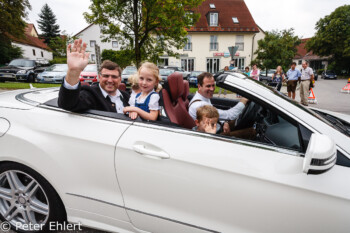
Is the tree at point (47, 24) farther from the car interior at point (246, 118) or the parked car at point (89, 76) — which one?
the car interior at point (246, 118)

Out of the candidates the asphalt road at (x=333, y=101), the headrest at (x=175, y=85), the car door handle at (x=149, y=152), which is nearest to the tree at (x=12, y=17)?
the headrest at (x=175, y=85)

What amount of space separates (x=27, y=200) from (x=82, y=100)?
3.16ft

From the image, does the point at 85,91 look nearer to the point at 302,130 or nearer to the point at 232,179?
the point at 232,179

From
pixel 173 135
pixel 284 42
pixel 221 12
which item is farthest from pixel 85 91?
pixel 221 12

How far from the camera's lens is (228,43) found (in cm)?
2784

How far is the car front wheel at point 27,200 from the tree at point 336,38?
155 ft

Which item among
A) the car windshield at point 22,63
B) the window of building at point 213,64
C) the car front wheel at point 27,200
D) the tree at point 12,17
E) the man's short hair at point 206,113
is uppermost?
the tree at point 12,17

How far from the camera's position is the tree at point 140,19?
34.7ft

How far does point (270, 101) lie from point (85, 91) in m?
1.48

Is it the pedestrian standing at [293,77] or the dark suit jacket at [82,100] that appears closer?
the dark suit jacket at [82,100]

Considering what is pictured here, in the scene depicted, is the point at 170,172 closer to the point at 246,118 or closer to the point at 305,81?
the point at 246,118

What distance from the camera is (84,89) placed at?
186cm

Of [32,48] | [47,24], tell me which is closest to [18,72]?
[32,48]

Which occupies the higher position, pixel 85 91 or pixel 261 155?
pixel 85 91
